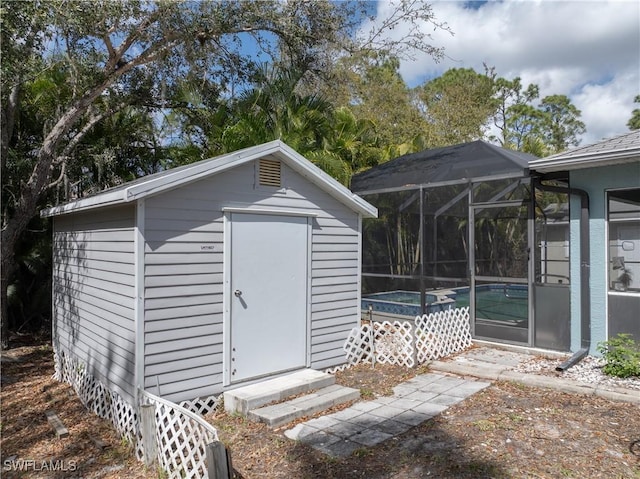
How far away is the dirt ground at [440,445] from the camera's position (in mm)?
3611

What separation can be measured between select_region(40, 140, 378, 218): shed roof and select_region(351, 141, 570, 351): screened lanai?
2.22m

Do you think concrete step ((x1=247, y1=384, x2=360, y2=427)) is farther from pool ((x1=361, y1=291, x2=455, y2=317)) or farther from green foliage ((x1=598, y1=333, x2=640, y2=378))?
green foliage ((x1=598, y1=333, x2=640, y2=378))

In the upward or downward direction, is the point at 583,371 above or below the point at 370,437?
above

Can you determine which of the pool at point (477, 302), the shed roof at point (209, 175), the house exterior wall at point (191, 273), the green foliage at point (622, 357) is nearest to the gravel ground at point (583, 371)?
the green foliage at point (622, 357)

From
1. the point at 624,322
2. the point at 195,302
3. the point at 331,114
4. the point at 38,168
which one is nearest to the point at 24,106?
the point at 38,168

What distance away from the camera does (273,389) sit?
17.1 feet

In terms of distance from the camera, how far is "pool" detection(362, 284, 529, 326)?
24.0 feet

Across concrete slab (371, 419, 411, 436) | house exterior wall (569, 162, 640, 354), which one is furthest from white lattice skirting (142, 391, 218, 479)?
house exterior wall (569, 162, 640, 354)

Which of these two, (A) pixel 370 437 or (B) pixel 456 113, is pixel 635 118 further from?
(A) pixel 370 437

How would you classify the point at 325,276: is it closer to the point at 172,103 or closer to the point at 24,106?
the point at 172,103

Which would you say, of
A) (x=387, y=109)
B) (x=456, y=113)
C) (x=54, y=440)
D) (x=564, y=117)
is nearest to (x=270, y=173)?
(x=54, y=440)

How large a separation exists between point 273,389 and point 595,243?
5000 mm

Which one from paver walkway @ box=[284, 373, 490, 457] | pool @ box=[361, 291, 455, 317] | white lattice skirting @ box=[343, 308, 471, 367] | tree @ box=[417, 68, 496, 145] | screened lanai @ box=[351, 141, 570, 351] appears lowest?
paver walkway @ box=[284, 373, 490, 457]

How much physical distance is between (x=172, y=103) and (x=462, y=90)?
1364 centimetres
